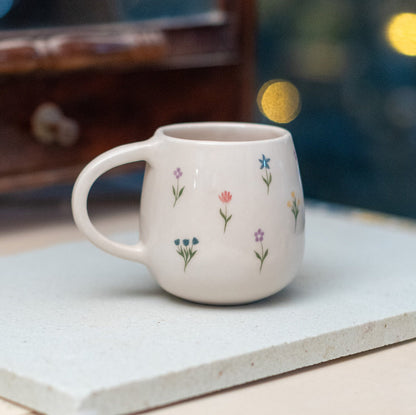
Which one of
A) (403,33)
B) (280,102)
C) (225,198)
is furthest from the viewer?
(280,102)

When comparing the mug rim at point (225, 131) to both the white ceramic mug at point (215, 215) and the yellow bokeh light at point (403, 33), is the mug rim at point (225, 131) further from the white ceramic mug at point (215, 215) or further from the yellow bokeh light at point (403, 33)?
the yellow bokeh light at point (403, 33)

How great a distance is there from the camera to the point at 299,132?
1.20m

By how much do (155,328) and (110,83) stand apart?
0.40 metres

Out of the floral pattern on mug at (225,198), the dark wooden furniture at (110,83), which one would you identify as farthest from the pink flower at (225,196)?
the dark wooden furniture at (110,83)

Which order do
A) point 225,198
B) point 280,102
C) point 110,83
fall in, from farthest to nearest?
point 280,102 → point 110,83 → point 225,198

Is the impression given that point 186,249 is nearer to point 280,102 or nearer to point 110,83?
point 110,83

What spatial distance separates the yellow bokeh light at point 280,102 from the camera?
1.20m

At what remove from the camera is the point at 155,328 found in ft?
1.59

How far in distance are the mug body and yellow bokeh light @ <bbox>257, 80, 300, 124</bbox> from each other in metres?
0.70

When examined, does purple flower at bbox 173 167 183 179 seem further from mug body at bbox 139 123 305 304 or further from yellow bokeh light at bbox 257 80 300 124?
yellow bokeh light at bbox 257 80 300 124

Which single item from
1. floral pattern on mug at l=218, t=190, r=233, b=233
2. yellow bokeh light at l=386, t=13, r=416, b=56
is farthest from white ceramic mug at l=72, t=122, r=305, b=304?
yellow bokeh light at l=386, t=13, r=416, b=56

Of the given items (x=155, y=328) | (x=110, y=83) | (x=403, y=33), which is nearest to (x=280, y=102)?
(x=403, y=33)

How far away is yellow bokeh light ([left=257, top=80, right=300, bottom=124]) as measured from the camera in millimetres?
1204

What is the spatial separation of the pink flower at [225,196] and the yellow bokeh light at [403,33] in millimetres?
665
